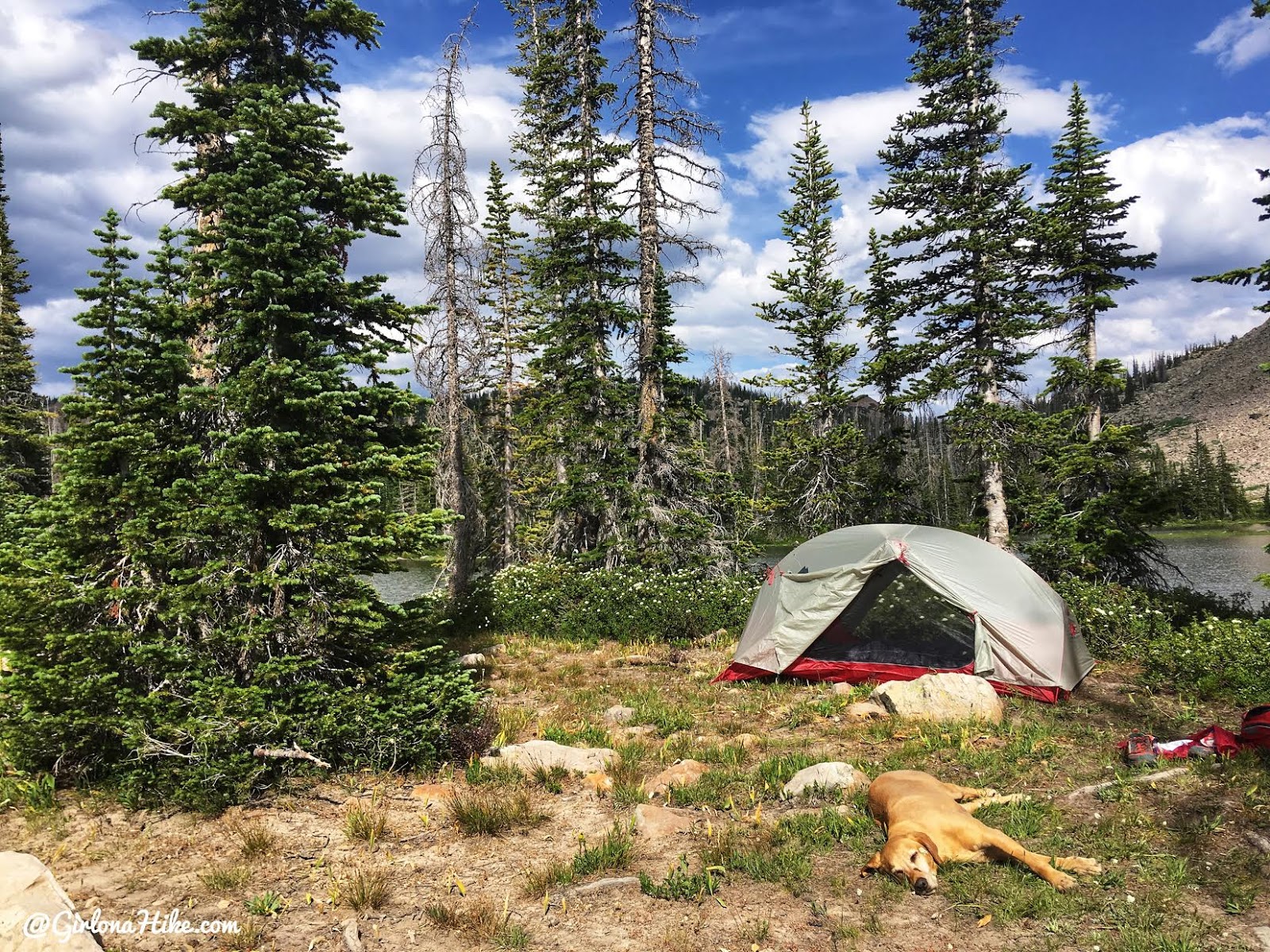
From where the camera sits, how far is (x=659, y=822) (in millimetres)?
5523

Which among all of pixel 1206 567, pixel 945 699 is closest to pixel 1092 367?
pixel 945 699

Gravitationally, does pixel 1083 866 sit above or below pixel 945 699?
above

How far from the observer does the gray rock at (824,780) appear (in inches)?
236

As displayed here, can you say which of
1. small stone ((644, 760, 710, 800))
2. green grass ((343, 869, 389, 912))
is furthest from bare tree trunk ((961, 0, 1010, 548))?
green grass ((343, 869, 389, 912))

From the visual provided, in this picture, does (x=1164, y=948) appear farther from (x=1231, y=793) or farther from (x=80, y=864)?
(x=80, y=864)

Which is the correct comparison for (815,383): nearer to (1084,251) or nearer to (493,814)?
(1084,251)

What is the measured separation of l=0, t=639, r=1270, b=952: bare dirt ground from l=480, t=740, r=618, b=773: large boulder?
0.79 ft

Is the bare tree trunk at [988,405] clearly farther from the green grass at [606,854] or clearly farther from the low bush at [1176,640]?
the green grass at [606,854]

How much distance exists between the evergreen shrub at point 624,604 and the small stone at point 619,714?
4751mm

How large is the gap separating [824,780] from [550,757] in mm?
2953

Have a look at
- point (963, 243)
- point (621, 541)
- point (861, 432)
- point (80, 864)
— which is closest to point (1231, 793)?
point (80, 864)

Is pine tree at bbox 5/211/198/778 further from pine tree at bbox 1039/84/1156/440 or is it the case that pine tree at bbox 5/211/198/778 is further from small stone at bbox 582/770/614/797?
pine tree at bbox 1039/84/1156/440

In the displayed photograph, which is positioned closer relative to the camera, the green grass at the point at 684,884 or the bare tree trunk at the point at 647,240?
the green grass at the point at 684,884

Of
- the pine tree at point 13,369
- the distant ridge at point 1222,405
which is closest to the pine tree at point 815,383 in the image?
the pine tree at point 13,369
